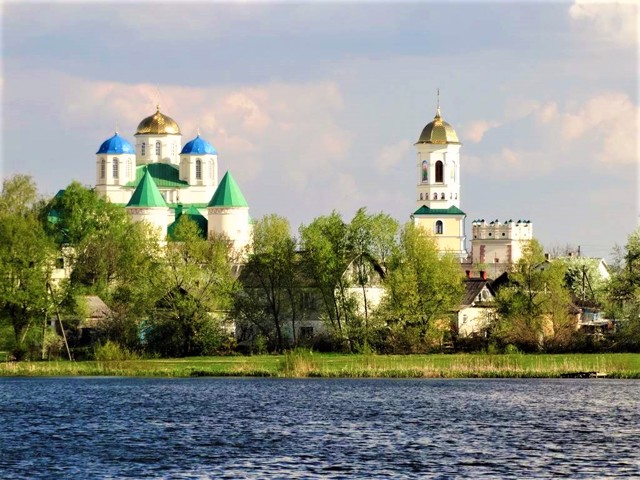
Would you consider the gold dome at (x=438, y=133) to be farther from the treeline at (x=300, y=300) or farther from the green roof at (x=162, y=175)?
the treeline at (x=300, y=300)

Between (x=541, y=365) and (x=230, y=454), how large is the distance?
106ft

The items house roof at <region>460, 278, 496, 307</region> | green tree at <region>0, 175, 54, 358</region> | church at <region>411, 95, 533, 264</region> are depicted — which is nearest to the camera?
green tree at <region>0, 175, 54, 358</region>

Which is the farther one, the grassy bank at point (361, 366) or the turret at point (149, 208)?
the turret at point (149, 208)

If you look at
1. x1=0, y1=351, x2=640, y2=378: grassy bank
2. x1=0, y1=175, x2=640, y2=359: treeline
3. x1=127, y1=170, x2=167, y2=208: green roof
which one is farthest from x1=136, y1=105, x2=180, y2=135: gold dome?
x1=0, y1=351, x2=640, y2=378: grassy bank

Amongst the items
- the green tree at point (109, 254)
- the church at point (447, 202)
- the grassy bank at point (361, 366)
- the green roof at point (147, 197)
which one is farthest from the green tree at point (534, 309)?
the church at point (447, 202)

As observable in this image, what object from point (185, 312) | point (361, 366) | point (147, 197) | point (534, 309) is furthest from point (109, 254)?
point (361, 366)

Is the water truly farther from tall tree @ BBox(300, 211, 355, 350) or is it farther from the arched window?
the arched window

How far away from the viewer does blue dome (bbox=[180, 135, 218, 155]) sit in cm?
15012

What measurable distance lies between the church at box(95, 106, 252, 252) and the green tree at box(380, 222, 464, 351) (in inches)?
1895

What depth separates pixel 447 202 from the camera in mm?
187125

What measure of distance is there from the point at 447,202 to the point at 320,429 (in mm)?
141073

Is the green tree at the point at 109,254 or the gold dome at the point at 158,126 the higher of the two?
the gold dome at the point at 158,126

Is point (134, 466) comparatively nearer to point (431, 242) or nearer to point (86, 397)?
point (86, 397)

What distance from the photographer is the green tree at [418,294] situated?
275ft
